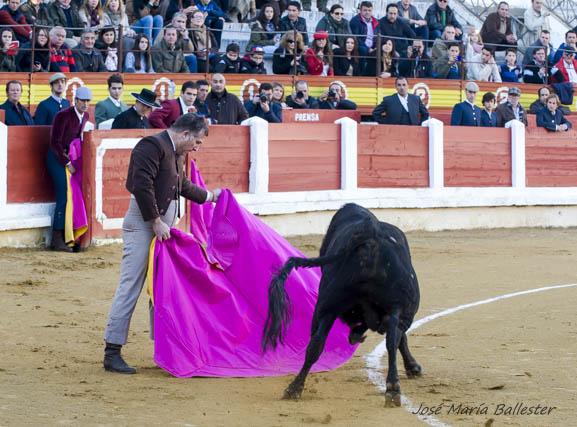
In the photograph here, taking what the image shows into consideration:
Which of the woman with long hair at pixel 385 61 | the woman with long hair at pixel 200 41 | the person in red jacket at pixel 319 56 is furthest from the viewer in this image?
the woman with long hair at pixel 385 61

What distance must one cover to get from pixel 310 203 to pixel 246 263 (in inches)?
232

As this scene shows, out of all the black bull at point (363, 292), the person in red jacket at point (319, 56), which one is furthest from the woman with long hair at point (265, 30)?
the black bull at point (363, 292)

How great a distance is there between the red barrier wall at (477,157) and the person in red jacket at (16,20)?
496 centimetres

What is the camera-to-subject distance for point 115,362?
4.75 meters

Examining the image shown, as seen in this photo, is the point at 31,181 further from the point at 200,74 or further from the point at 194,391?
the point at 194,391

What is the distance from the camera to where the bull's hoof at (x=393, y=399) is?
4137mm

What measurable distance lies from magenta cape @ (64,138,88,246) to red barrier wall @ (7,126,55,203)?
11.8 inches

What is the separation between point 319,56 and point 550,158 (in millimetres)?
3300

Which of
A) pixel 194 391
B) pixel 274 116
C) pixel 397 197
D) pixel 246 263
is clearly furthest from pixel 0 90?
pixel 194 391

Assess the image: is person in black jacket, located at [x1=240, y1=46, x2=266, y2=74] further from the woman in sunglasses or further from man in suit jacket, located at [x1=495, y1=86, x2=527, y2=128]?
man in suit jacket, located at [x1=495, y1=86, x2=527, y2=128]

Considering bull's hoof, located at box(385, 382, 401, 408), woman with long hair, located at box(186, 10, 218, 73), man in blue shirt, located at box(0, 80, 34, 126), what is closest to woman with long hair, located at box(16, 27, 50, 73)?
man in blue shirt, located at box(0, 80, 34, 126)

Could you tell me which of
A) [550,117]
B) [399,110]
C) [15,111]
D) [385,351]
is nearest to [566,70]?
[550,117]

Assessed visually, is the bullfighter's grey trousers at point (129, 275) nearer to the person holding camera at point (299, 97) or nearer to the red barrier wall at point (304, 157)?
the red barrier wall at point (304, 157)

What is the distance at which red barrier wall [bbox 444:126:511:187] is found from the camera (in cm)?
1231
